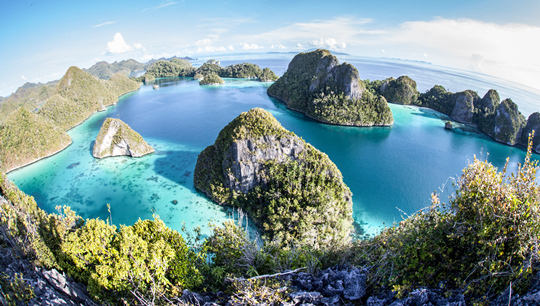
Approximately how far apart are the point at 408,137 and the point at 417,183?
25278 millimetres

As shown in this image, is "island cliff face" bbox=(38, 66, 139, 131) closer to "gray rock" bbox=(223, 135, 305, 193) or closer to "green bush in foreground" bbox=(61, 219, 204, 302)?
"gray rock" bbox=(223, 135, 305, 193)

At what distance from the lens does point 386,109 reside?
6650 centimetres

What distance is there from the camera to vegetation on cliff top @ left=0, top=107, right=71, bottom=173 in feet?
149

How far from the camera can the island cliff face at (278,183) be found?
25.8 metres

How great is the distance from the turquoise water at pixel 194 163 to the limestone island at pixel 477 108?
3705 mm

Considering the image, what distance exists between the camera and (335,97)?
2744 inches

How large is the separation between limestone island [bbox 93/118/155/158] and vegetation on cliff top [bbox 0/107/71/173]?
1450 cm

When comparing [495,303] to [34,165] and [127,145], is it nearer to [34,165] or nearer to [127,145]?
[127,145]

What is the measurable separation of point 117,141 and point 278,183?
119 feet

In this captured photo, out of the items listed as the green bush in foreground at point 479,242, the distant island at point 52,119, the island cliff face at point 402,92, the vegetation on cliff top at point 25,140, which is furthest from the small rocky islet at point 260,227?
the island cliff face at point 402,92

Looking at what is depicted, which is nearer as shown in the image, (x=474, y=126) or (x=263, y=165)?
(x=263, y=165)

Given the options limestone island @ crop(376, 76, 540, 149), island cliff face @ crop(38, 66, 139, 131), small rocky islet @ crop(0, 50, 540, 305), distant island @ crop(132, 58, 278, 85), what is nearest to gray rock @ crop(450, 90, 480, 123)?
limestone island @ crop(376, 76, 540, 149)

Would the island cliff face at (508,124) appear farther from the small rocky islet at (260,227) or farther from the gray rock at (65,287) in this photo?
the gray rock at (65,287)

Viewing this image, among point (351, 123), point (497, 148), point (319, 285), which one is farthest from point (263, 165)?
point (497, 148)
